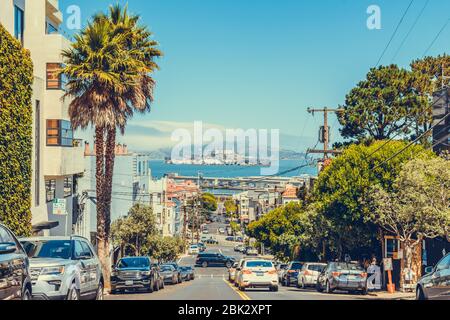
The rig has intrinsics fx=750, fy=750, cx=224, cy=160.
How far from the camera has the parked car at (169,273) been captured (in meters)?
43.6

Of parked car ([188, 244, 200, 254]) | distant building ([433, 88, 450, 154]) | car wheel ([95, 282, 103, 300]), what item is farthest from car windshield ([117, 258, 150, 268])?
parked car ([188, 244, 200, 254])

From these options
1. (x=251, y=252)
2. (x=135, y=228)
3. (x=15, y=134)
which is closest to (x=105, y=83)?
(x=15, y=134)

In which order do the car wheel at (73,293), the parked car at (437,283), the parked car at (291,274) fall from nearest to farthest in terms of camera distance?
the car wheel at (73,293) < the parked car at (437,283) < the parked car at (291,274)

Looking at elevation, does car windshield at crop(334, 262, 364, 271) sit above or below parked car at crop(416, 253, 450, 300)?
below

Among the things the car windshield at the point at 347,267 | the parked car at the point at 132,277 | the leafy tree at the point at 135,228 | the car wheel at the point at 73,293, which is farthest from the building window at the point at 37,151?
the leafy tree at the point at 135,228

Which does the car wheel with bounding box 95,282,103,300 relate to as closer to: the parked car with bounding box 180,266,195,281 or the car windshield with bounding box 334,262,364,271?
the car windshield with bounding box 334,262,364,271

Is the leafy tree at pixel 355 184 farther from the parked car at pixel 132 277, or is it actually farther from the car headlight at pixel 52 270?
the car headlight at pixel 52 270

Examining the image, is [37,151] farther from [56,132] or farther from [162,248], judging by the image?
[162,248]

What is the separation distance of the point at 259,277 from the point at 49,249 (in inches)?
620

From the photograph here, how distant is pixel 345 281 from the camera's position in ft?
105

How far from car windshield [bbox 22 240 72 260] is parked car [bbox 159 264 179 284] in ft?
84.4

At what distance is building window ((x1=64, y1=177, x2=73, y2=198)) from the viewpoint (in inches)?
1832

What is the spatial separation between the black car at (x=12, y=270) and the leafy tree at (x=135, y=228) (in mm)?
49164

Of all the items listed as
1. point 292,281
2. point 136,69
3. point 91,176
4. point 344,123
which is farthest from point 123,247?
point 136,69
